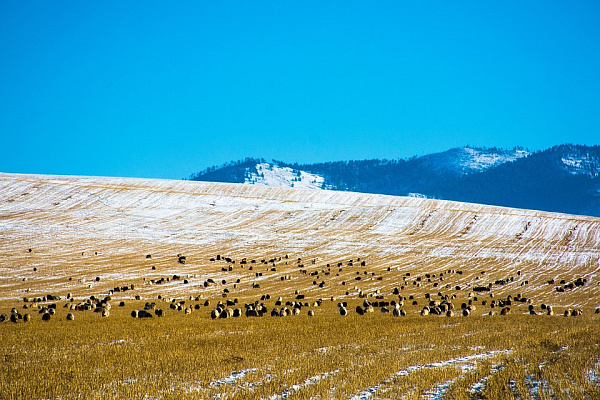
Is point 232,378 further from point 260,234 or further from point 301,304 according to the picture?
point 260,234

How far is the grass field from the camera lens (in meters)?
16.2

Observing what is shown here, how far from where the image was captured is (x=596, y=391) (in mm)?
14164


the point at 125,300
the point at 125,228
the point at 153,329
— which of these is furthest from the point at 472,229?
the point at 153,329

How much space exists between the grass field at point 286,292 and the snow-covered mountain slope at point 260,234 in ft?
1.58

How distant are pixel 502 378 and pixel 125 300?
32445 mm

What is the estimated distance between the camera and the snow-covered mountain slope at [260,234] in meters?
57.6

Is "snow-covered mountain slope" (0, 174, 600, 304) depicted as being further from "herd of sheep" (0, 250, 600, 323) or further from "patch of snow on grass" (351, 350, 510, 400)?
"patch of snow on grass" (351, 350, 510, 400)

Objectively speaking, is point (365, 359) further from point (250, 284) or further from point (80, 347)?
point (250, 284)

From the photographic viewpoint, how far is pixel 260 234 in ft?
273

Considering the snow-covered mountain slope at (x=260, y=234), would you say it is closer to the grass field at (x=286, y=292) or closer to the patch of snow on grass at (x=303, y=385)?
the grass field at (x=286, y=292)

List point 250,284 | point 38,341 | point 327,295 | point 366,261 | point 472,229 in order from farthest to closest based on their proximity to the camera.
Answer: point 472,229 → point 366,261 → point 250,284 → point 327,295 → point 38,341

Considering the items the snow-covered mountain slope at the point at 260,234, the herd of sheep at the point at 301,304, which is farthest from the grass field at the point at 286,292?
the snow-covered mountain slope at the point at 260,234

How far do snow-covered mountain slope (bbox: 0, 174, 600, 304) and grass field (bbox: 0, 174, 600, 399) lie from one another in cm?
48

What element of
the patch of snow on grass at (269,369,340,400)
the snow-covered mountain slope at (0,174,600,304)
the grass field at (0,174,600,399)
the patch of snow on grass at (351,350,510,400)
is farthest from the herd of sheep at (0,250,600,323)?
the patch of snow on grass at (269,369,340,400)
